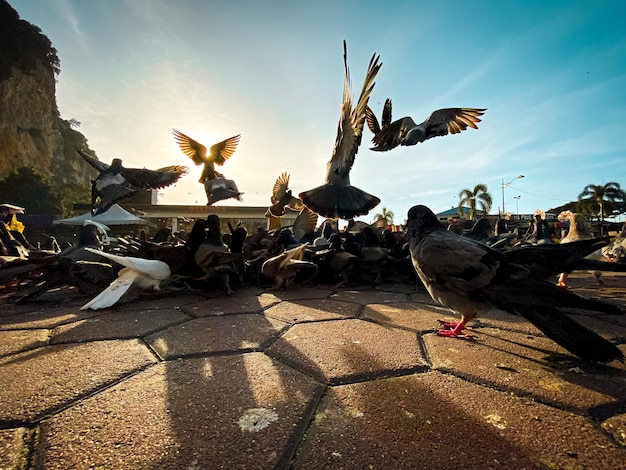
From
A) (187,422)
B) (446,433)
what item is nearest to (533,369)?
(446,433)

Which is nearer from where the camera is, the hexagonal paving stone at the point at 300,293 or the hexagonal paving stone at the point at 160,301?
the hexagonal paving stone at the point at 160,301

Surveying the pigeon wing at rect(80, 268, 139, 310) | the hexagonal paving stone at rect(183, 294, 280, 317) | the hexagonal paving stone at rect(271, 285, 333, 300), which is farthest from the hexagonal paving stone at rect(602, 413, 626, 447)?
the pigeon wing at rect(80, 268, 139, 310)

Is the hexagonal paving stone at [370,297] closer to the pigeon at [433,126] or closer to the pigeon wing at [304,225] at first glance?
the pigeon at [433,126]

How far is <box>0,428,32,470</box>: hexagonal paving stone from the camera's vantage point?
0.90 m

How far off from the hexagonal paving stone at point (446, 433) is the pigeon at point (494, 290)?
609 mm

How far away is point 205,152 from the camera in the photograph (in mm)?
7852

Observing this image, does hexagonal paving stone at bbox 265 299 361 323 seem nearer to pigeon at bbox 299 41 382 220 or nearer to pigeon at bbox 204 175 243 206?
pigeon at bbox 299 41 382 220

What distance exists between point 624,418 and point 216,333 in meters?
2.30

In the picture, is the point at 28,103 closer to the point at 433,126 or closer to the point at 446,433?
the point at 433,126

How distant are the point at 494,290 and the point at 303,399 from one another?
1410 millimetres

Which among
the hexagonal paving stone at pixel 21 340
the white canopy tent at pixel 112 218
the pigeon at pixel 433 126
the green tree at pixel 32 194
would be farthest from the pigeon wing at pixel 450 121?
the green tree at pixel 32 194

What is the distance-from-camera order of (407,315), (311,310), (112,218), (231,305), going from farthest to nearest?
1. (112,218)
2. (231,305)
3. (311,310)
4. (407,315)

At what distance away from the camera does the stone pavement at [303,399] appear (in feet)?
3.13

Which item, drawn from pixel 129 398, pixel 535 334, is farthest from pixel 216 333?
pixel 535 334
